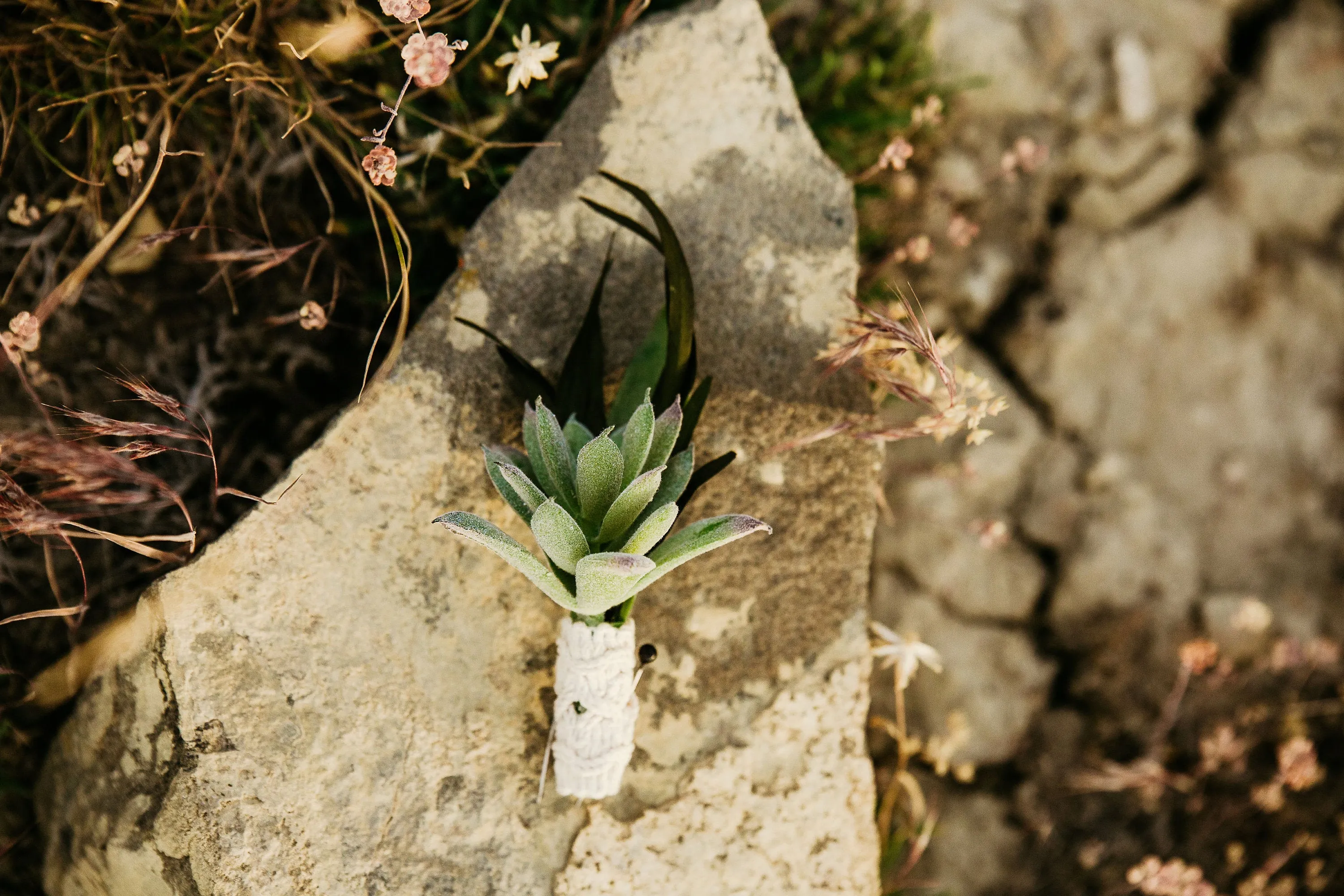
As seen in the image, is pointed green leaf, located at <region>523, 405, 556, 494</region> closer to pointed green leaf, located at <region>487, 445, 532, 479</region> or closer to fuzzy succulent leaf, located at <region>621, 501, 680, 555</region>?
pointed green leaf, located at <region>487, 445, 532, 479</region>

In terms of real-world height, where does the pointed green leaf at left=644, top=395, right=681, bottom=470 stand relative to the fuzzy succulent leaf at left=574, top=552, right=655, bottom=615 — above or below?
above

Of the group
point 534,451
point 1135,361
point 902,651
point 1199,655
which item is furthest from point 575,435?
point 1199,655

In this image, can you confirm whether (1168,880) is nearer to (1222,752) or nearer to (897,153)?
(1222,752)

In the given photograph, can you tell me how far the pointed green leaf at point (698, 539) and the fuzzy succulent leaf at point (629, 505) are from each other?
0.07 meters

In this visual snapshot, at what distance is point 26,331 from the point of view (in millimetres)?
1510

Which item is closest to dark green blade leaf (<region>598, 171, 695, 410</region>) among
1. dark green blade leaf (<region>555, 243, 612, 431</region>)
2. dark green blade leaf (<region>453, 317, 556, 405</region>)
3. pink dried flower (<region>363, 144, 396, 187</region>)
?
dark green blade leaf (<region>555, 243, 612, 431</region>)

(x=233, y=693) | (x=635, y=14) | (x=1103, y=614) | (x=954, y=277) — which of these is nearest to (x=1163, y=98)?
(x=954, y=277)

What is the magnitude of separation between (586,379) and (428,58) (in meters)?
0.56

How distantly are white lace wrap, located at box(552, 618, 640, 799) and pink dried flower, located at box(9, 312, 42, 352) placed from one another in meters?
1.02

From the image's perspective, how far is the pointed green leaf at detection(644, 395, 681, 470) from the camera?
1381 millimetres

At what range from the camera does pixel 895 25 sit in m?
2.21

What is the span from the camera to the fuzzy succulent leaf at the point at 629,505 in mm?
1308

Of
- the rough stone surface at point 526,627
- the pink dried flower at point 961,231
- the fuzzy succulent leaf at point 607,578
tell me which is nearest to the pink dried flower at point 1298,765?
the rough stone surface at point 526,627

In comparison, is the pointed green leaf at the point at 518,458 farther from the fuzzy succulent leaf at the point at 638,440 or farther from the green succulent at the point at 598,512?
the fuzzy succulent leaf at the point at 638,440
